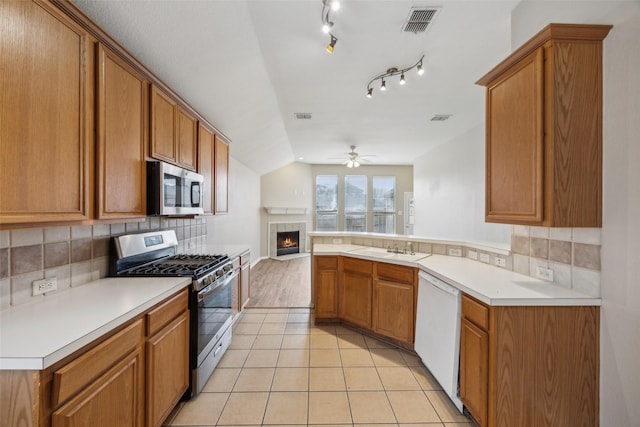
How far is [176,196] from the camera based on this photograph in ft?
7.27

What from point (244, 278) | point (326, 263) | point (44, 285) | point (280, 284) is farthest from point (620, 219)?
point (280, 284)

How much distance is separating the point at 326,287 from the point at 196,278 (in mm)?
1612

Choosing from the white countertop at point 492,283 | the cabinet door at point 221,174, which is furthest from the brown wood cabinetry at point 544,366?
the cabinet door at point 221,174

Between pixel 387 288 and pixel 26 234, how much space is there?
2.62 metres

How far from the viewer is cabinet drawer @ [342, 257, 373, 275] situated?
2.85 m

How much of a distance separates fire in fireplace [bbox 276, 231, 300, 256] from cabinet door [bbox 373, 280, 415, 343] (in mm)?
5385

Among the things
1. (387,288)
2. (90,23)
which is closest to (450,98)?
(387,288)

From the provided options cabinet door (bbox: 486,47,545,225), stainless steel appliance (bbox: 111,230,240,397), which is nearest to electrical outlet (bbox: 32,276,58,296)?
stainless steel appliance (bbox: 111,230,240,397)

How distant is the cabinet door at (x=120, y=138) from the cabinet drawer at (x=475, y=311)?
2.26m

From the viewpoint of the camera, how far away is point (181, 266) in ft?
7.08

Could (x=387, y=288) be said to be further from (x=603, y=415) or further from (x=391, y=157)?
(x=391, y=157)

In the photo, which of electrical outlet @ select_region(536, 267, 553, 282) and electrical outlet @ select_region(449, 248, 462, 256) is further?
electrical outlet @ select_region(449, 248, 462, 256)

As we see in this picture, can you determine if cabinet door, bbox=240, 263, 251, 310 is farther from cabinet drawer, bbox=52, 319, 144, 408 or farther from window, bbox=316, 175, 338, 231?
window, bbox=316, 175, 338, 231

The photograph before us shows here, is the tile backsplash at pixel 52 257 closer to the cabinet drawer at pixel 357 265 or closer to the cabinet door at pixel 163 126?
the cabinet door at pixel 163 126
